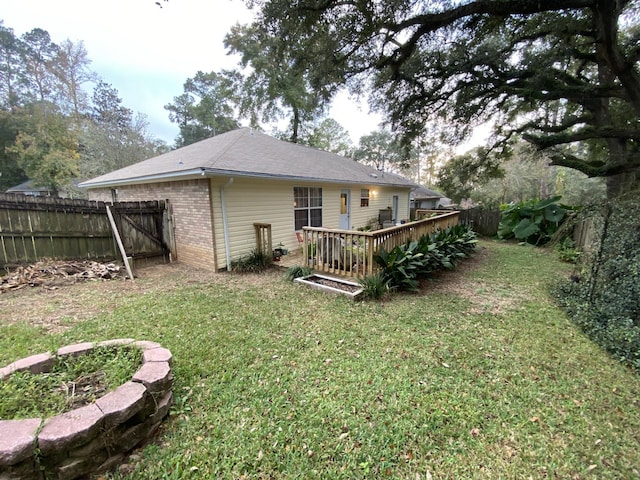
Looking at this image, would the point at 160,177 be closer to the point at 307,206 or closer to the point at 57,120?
Answer: the point at 307,206

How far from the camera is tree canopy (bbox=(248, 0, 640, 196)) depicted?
15.4 ft

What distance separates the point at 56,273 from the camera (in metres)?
5.76

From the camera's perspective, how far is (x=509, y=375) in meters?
2.83

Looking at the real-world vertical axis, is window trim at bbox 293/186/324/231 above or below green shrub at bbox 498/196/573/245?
above

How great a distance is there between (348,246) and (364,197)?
23.2ft

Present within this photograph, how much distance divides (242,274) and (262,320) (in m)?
2.83

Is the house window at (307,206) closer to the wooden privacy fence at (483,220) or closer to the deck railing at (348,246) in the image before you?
the deck railing at (348,246)

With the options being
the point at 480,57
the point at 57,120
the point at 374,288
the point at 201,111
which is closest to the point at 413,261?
Answer: the point at 374,288

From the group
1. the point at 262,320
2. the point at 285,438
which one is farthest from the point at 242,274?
the point at 285,438

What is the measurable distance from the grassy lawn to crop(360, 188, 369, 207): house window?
26.3ft

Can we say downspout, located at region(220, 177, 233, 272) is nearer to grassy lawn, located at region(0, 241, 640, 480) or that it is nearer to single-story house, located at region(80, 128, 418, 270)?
single-story house, located at region(80, 128, 418, 270)

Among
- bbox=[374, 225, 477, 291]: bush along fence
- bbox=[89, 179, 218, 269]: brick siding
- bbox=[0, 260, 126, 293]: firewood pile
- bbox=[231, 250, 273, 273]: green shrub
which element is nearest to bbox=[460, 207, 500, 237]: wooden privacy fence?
bbox=[374, 225, 477, 291]: bush along fence

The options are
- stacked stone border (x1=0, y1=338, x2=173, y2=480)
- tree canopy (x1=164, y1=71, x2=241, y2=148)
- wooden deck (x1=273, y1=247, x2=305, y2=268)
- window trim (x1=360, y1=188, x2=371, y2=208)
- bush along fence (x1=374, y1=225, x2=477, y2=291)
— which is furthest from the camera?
tree canopy (x1=164, y1=71, x2=241, y2=148)

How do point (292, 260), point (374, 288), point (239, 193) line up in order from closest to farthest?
point (374, 288) → point (239, 193) → point (292, 260)
